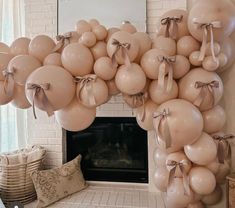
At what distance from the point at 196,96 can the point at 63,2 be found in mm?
1774

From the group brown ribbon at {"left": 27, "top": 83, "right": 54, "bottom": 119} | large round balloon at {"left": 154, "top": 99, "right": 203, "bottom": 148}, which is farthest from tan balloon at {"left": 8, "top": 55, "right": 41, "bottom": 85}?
large round balloon at {"left": 154, "top": 99, "right": 203, "bottom": 148}

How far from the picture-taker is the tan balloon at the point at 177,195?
0.98 meters

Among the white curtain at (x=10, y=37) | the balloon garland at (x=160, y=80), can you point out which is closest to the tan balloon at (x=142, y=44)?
the balloon garland at (x=160, y=80)

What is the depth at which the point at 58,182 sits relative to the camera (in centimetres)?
200

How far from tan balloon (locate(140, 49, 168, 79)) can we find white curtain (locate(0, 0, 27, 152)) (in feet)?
6.31

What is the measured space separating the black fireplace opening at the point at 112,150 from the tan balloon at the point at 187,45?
52.1 inches

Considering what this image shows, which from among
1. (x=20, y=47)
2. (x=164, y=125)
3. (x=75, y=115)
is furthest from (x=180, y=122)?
(x=20, y=47)

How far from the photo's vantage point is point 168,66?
2.90 ft

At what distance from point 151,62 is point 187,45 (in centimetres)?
18

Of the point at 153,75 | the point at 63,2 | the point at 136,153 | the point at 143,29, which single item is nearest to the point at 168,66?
the point at 153,75

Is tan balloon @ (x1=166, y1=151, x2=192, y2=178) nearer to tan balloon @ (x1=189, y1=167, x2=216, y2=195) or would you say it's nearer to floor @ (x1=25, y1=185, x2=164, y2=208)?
tan balloon @ (x1=189, y1=167, x2=216, y2=195)

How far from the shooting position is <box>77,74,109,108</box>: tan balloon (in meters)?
0.90

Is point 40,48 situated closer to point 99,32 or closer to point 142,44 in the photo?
point 99,32

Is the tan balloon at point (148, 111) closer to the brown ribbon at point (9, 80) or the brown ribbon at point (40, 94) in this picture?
the brown ribbon at point (40, 94)
